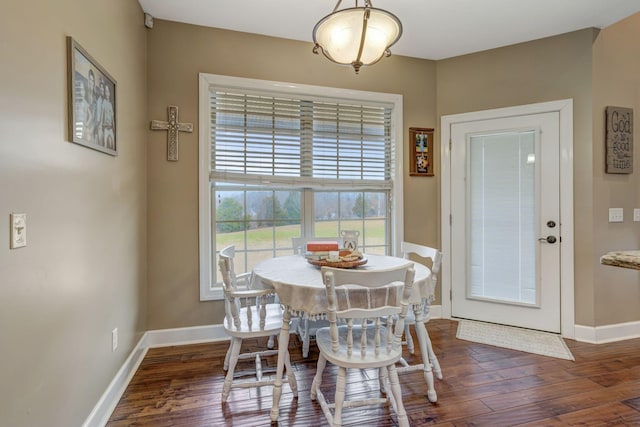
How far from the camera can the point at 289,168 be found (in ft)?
9.61

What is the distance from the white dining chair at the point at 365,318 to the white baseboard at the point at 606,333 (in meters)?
2.15

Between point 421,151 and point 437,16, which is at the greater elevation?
point 437,16

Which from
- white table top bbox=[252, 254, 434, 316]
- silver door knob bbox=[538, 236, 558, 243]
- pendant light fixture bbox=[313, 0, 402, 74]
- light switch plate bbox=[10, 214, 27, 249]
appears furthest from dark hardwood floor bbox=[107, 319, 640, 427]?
pendant light fixture bbox=[313, 0, 402, 74]

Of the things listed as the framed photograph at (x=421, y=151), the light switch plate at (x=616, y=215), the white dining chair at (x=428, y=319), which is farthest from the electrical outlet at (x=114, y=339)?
the light switch plate at (x=616, y=215)

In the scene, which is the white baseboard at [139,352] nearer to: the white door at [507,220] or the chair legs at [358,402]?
the chair legs at [358,402]

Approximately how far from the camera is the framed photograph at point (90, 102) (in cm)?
137

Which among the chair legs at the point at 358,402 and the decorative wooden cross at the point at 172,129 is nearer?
the chair legs at the point at 358,402

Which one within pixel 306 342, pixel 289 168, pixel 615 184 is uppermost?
pixel 289 168

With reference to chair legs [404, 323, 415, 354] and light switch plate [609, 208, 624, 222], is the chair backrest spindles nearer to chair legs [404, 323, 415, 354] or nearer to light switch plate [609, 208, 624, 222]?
chair legs [404, 323, 415, 354]

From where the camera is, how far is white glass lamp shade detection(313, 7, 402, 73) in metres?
1.68

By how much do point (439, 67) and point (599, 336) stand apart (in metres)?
2.84

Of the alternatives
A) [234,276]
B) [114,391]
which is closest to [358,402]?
[234,276]

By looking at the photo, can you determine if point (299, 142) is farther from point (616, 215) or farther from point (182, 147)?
point (616, 215)

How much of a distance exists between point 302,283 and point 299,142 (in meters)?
1.63
